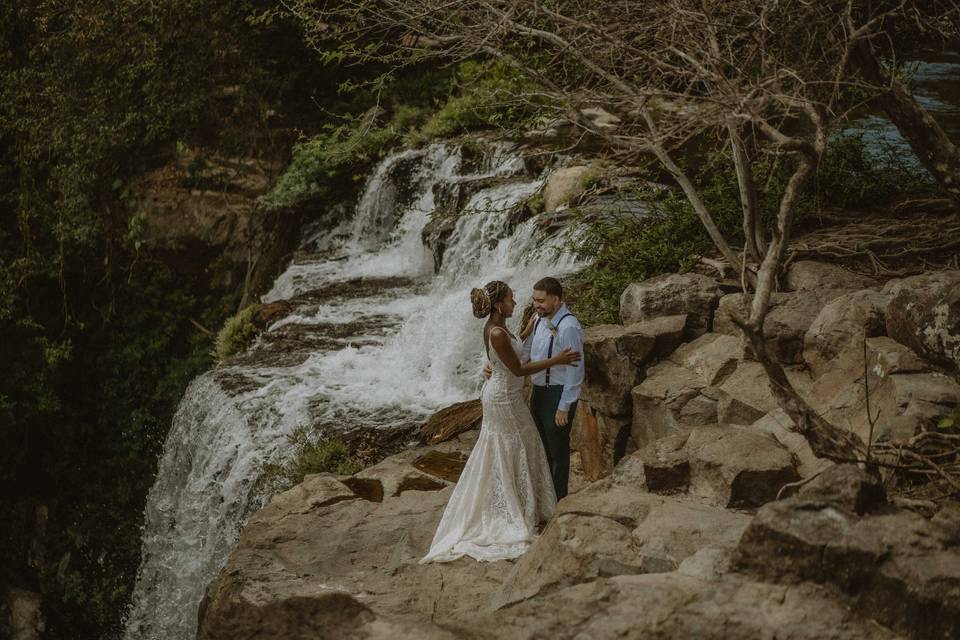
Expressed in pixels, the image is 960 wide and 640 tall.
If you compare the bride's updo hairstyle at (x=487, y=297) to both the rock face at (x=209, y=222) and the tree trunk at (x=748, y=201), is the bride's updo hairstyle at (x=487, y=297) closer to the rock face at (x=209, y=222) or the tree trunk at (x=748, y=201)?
the tree trunk at (x=748, y=201)

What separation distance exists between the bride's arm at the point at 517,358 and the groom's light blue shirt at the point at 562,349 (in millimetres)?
83

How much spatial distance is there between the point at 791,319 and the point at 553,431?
1.82 metres

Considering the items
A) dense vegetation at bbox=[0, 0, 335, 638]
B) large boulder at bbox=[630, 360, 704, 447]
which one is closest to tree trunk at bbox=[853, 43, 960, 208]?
large boulder at bbox=[630, 360, 704, 447]

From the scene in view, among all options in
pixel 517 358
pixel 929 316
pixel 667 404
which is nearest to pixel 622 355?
pixel 667 404

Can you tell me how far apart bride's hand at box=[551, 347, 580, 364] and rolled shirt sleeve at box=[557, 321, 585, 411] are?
0.15 ft

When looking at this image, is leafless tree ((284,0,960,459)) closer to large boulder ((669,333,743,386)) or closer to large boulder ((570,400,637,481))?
large boulder ((669,333,743,386))

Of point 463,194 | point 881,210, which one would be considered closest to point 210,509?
point 463,194

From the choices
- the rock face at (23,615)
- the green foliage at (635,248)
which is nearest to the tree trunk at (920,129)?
the green foliage at (635,248)

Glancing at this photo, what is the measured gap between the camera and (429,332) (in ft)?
30.6

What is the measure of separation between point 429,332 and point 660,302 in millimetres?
3181

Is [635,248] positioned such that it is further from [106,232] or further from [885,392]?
[106,232]

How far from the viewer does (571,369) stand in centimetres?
540

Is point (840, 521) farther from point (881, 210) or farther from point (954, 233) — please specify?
point (881, 210)

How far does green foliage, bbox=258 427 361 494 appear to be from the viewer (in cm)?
749
